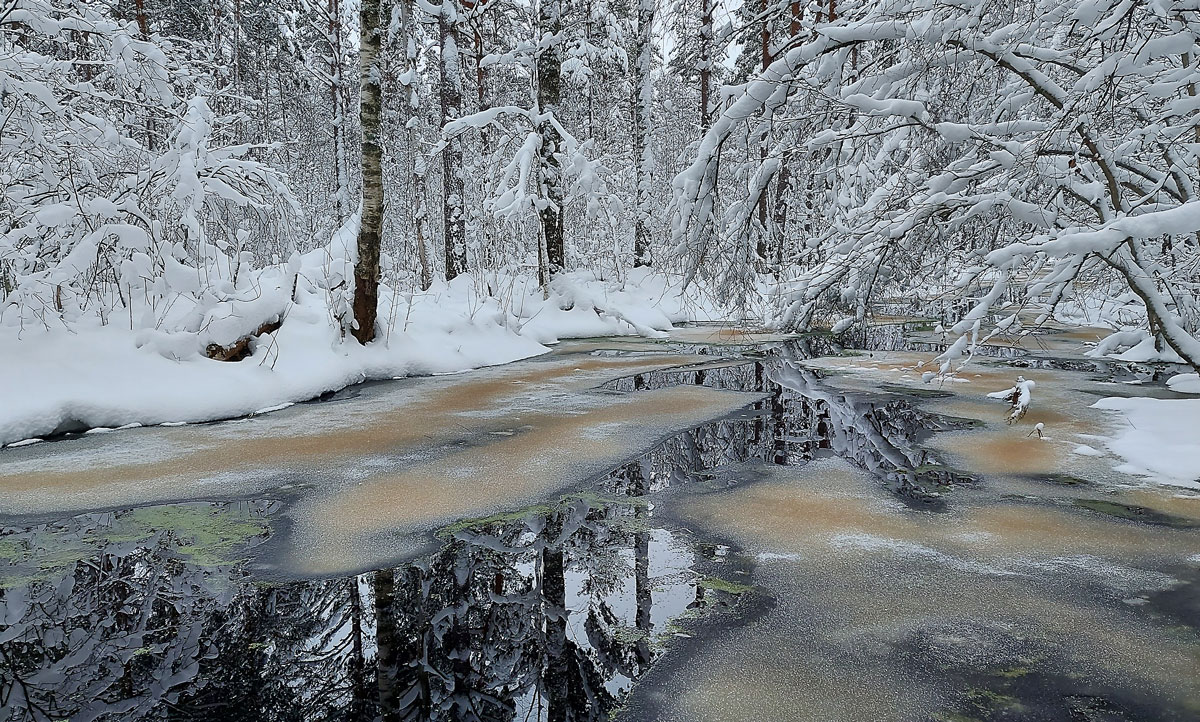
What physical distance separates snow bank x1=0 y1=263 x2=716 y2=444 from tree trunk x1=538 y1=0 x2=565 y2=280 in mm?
2174

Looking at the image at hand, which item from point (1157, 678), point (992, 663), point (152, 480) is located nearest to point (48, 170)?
point (152, 480)

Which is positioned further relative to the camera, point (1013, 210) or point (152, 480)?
point (1013, 210)

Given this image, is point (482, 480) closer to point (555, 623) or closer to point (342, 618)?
point (342, 618)

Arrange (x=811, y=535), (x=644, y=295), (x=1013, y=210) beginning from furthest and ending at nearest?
(x=644, y=295)
(x=1013, y=210)
(x=811, y=535)

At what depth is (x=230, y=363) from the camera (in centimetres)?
714

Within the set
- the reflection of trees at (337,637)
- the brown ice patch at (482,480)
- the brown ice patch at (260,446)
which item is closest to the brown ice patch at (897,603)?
the reflection of trees at (337,637)

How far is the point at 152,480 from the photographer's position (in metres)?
4.59

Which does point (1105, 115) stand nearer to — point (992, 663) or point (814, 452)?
point (814, 452)

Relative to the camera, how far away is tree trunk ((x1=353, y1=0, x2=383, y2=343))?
26.2 feet

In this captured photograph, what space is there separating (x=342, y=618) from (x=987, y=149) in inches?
249

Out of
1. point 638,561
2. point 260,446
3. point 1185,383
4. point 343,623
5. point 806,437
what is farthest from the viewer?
point 1185,383


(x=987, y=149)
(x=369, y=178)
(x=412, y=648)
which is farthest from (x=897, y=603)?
(x=369, y=178)

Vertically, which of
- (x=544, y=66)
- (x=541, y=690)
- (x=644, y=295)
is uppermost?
(x=544, y=66)

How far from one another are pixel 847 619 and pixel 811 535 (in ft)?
2.96
